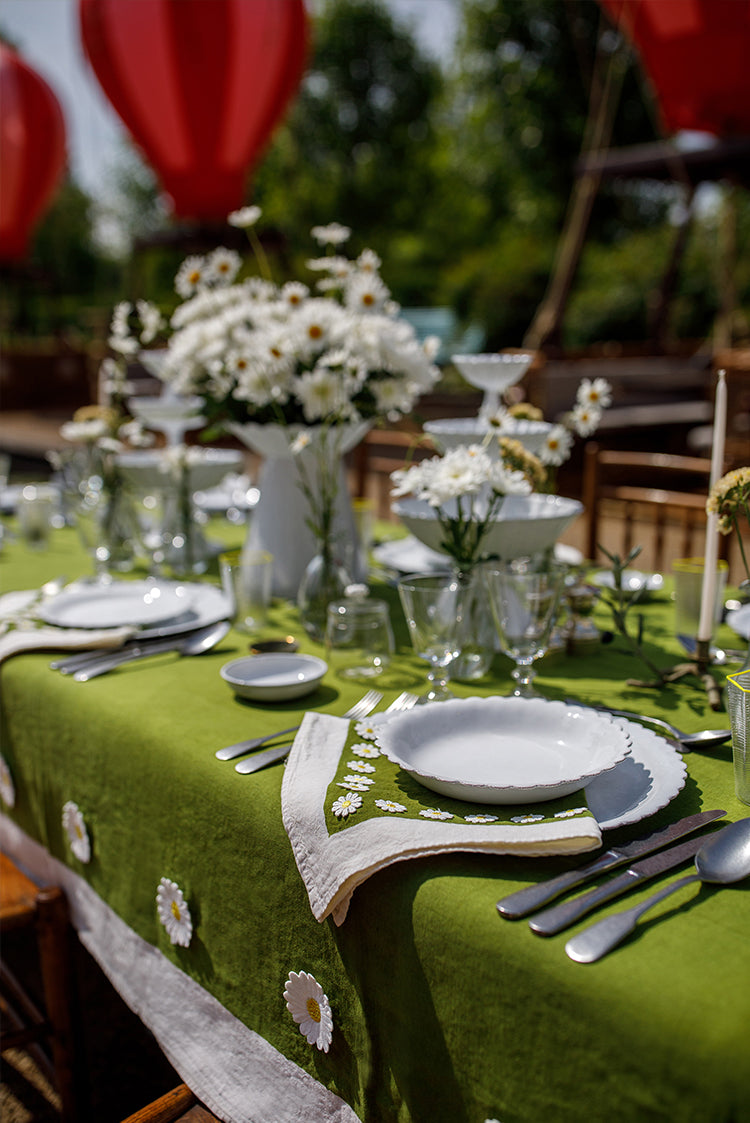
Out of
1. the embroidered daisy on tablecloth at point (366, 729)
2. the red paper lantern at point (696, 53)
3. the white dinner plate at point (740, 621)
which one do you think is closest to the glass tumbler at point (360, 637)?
the embroidered daisy on tablecloth at point (366, 729)

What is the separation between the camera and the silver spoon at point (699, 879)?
706 mm

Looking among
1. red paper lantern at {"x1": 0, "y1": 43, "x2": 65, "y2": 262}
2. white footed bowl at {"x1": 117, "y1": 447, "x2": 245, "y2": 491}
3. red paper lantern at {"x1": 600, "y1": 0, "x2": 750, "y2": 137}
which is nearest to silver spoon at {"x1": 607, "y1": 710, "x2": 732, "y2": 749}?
white footed bowl at {"x1": 117, "y1": 447, "x2": 245, "y2": 491}

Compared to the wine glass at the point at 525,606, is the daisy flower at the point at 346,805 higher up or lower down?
lower down

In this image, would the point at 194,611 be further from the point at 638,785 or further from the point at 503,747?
the point at 638,785

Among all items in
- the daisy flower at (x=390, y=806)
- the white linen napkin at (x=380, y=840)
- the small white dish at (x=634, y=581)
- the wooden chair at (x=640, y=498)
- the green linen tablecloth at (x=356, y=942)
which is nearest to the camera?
the green linen tablecloth at (x=356, y=942)

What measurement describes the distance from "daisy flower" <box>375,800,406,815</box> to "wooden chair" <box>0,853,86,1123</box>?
2.33 feet

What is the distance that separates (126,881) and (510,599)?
0.67 m

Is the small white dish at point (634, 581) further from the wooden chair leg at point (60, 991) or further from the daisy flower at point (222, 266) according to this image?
the wooden chair leg at point (60, 991)

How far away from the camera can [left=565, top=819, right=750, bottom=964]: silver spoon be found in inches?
27.8

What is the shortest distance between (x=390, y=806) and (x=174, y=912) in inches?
16.3

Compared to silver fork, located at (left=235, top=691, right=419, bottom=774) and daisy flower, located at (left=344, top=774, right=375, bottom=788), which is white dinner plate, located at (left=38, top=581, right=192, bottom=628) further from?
daisy flower, located at (left=344, top=774, right=375, bottom=788)

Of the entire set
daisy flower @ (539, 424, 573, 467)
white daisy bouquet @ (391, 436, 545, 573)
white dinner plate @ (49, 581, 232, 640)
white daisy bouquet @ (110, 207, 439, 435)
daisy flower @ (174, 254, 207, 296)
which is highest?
daisy flower @ (174, 254, 207, 296)

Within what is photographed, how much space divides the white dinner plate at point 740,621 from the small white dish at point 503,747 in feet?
1.87

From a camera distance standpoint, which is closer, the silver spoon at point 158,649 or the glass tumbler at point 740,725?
the glass tumbler at point 740,725
